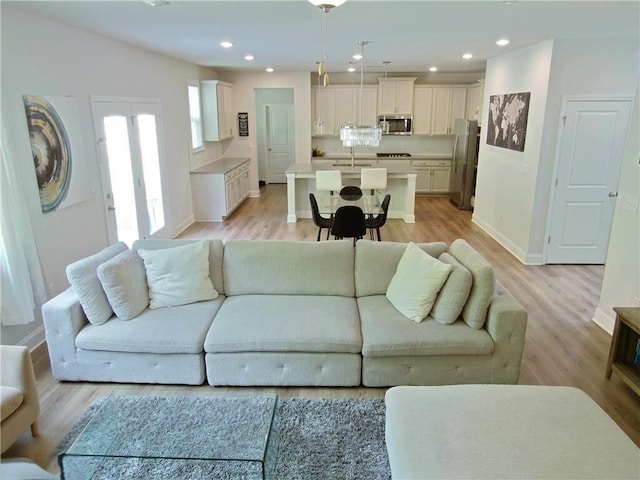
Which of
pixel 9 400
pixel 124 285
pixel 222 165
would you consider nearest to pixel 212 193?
pixel 222 165

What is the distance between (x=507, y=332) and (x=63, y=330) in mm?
2898

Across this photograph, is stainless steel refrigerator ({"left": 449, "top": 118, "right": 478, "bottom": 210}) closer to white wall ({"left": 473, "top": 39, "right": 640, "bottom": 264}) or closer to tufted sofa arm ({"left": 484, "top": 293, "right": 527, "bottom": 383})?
white wall ({"left": 473, "top": 39, "right": 640, "bottom": 264})

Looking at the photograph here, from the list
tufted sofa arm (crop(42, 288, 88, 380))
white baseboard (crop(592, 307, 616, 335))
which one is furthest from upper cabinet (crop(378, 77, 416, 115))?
tufted sofa arm (crop(42, 288, 88, 380))

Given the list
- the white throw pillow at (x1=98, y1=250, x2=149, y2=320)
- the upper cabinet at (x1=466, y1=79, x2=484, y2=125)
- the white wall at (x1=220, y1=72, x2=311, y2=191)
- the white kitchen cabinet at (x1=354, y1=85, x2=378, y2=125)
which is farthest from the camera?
the white kitchen cabinet at (x1=354, y1=85, x2=378, y2=125)

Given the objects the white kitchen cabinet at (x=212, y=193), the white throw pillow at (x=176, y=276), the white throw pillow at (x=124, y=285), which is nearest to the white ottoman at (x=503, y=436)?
the white throw pillow at (x=176, y=276)

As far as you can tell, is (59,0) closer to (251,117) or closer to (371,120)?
(251,117)

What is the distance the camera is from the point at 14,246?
10.1 feet

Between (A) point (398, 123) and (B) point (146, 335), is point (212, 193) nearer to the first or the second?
(A) point (398, 123)

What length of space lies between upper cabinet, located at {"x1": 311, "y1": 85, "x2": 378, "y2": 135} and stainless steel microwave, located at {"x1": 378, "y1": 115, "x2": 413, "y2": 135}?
0.26 metres

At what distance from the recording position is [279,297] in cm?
329

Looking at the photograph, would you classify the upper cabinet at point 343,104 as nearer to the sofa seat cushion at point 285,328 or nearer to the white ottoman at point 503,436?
the sofa seat cushion at point 285,328

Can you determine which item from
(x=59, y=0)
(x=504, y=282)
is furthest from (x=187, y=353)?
(x=504, y=282)

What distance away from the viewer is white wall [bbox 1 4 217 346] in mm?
3242

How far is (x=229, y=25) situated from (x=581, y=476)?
4121mm
